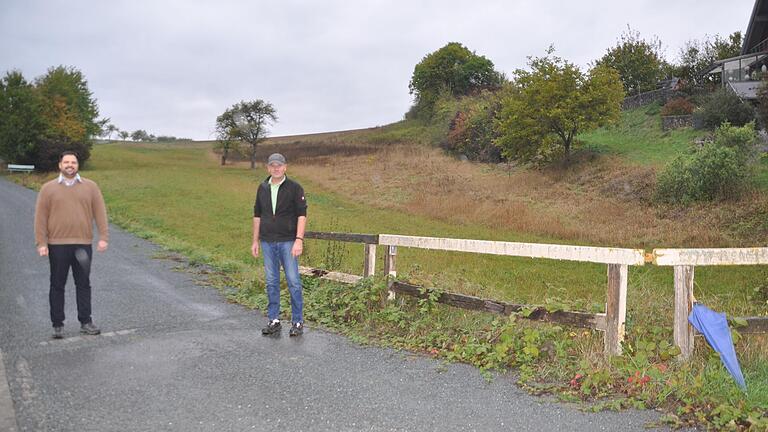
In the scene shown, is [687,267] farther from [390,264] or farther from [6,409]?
[6,409]

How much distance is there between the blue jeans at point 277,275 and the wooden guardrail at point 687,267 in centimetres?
370

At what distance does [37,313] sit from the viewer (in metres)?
7.20

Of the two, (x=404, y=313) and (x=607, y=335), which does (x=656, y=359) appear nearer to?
(x=607, y=335)

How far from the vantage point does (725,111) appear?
3020cm

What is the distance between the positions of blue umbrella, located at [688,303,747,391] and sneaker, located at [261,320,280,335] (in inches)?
162

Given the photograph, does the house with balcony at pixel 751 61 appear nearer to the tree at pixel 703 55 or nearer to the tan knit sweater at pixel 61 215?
the tree at pixel 703 55

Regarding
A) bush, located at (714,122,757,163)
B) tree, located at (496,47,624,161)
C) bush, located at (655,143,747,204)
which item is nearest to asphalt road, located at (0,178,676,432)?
bush, located at (655,143,747,204)

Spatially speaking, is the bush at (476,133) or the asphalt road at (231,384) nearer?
the asphalt road at (231,384)

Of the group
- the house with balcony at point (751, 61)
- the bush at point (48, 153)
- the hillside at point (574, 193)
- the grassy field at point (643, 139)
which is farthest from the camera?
the bush at point (48, 153)

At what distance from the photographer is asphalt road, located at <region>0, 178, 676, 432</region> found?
3902 millimetres

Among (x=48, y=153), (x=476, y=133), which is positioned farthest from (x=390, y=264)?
(x=48, y=153)

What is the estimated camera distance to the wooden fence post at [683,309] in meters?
4.48

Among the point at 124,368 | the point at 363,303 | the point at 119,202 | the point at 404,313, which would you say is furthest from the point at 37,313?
the point at 119,202

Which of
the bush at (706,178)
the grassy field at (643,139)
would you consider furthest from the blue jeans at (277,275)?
the grassy field at (643,139)
